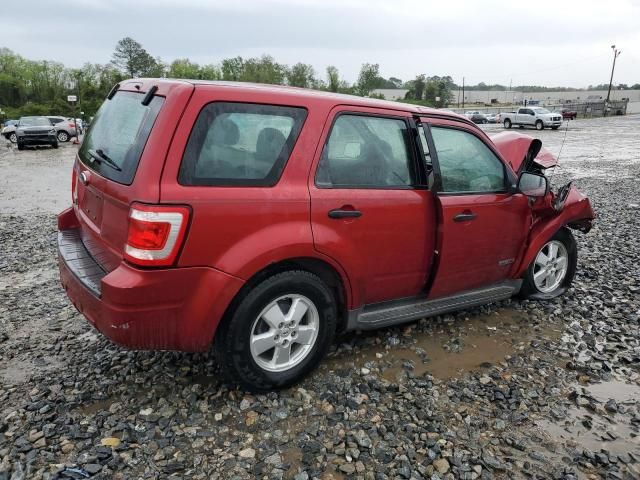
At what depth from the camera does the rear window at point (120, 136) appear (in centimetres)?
271

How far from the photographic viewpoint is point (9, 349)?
3.67m

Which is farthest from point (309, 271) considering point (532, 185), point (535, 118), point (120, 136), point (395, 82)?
point (395, 82)

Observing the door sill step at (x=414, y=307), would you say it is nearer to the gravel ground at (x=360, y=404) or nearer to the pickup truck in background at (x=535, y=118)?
the gravel ground at (x=360, y=404)

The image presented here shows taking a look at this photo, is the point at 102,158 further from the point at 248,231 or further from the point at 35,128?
the point at 35,128

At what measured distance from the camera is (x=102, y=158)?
120 inches

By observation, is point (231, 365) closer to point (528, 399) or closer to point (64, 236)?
point (64, 236)

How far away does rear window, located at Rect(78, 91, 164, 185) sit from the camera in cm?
271

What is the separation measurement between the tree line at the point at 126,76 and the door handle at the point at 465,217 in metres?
61.8

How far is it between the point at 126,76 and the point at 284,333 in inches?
3376

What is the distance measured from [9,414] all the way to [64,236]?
124 centimetres

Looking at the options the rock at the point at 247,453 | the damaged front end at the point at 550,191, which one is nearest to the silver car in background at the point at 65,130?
the damaged front end at the point at 550,191

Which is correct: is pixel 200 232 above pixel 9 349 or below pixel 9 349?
above

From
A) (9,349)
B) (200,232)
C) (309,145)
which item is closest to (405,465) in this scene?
(200,232)

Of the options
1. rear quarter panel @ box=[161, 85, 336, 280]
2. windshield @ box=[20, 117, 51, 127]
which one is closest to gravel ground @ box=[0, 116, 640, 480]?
rear quarter panel @ box=[161, 85, 336, 280]
